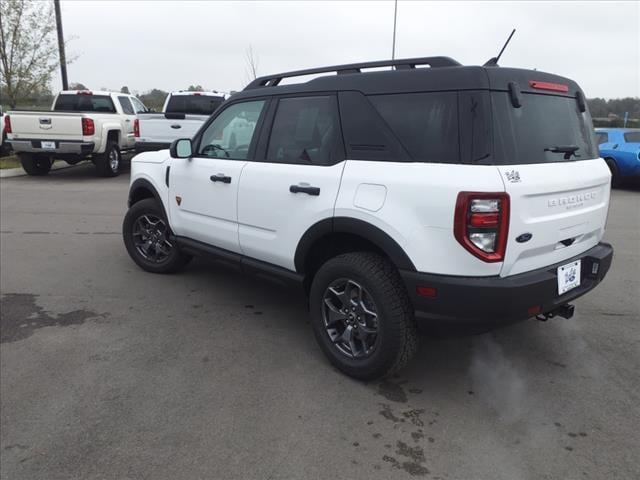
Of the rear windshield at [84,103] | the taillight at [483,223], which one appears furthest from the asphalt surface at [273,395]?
the rear windshield at [84,103]

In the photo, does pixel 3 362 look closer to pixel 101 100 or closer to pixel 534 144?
pixel 534 144

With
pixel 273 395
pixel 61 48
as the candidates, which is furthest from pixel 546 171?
pixel 61 48

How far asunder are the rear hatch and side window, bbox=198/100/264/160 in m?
1.91

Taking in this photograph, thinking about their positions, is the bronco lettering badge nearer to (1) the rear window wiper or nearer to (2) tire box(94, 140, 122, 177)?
(1) the rear window wiper

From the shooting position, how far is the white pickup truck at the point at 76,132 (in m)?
11.3

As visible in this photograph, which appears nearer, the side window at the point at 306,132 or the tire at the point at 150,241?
the side window at the point at 306,132

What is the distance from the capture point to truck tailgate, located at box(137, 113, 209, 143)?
12.2 meters

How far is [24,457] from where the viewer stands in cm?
260

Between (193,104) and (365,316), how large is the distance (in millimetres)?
11664

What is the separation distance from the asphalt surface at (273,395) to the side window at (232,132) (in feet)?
4.38

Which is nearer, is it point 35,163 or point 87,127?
point 87,127

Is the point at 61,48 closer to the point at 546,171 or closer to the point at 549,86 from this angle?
the point at 549,86

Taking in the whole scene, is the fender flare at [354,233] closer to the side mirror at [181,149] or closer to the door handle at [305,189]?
the door handle at [305,189]

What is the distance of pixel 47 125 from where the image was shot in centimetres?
1129
